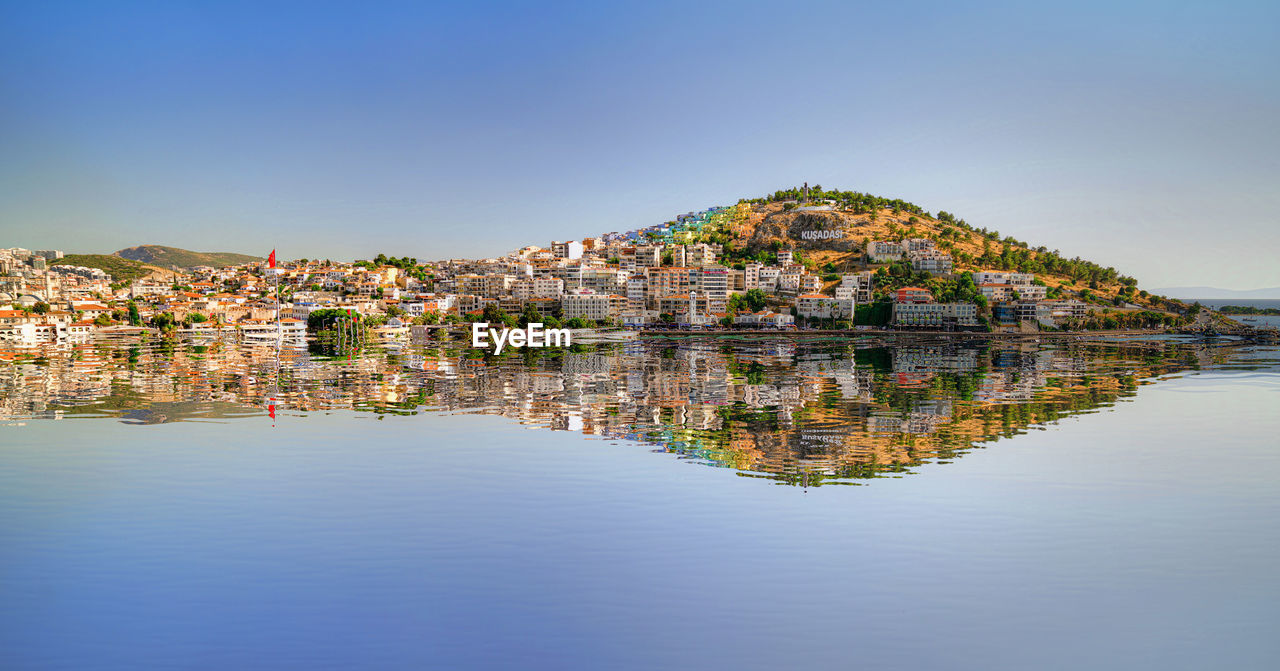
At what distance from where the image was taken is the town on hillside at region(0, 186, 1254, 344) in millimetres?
34562

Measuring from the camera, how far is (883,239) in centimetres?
5356

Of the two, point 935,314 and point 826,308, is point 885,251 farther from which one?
point 826,308

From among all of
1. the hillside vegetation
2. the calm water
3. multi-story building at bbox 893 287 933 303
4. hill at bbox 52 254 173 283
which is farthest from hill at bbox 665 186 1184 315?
hill at bbox 52 254 173 283

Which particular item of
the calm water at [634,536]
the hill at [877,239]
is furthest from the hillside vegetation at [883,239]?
the calm water at [634,536]

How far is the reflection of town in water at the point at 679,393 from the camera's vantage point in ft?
25.7

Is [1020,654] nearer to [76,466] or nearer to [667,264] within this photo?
[76,466]

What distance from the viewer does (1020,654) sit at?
333 centimetres

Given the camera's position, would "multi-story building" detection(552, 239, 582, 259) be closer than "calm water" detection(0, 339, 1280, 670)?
No

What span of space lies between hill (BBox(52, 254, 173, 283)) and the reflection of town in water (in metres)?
38.7

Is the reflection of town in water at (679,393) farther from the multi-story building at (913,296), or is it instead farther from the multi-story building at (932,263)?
the multi-story building at (932,263)

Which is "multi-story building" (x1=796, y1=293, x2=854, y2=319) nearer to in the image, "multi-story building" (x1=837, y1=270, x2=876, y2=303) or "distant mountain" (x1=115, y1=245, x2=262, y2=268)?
"multi-story building" (x1=837, y1=270, x2=876, y2=303)

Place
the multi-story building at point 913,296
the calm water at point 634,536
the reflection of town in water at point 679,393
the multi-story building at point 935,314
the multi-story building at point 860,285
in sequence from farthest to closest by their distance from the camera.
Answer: the multi-story building at point 860,285 → the multi-story building at point 913,296 → the multi-story building at point 935,314 → the reflection of town in water at point 679,393 → the calm water at point 634,536

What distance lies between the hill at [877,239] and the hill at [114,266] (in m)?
41.6

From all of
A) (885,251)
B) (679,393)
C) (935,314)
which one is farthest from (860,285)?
(679,393)
